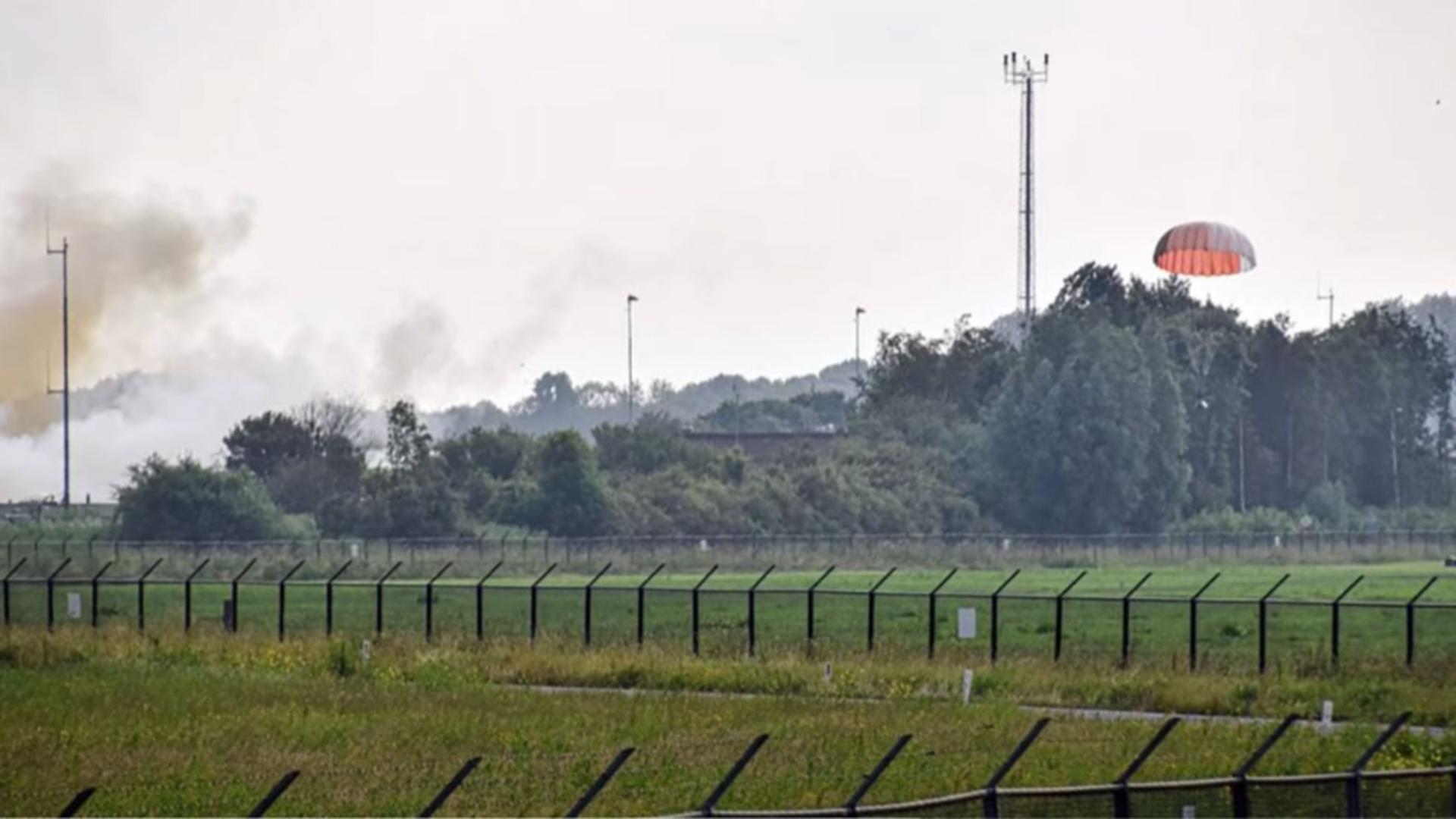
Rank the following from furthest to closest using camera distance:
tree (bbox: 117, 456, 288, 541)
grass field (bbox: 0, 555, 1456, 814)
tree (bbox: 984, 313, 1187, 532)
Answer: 1. tree (bbox: 984, 313, 1187, 532)
2. tree (bbox: 117, 456, 288, 541)
3. grass field (bbox: 0, 555, 1456, 814)

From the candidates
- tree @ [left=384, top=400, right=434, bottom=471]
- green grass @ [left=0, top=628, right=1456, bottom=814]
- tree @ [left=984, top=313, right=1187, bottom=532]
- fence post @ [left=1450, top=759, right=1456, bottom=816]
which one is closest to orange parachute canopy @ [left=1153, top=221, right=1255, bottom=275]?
tree @ [left=984, top=313, right=1187, bottom=532]

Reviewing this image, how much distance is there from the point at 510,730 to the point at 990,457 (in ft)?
321

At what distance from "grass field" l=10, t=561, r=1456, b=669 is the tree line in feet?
65.1

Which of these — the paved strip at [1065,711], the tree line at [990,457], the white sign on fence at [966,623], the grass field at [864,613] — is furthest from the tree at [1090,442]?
the paved strip at [1065,711]

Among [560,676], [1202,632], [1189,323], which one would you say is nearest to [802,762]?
[560,676]

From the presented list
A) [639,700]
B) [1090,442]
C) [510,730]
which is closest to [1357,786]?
[510,730]

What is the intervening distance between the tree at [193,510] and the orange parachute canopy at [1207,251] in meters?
43.3

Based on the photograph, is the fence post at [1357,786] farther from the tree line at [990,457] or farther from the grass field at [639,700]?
the tree line at [990,457]

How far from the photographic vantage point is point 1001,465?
130375 millimetres

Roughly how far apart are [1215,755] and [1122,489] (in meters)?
97.6

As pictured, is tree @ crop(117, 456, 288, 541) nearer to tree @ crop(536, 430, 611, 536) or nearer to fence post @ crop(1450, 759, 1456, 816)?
tree @ crop(536, 430, 611, 536)

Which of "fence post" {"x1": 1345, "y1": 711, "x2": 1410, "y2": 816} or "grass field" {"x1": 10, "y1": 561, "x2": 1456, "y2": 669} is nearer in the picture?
"fence post" {"x1": 1345, "y1": 711, "x2": 1410, "y2": 816}

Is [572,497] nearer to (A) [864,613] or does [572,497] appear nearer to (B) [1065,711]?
(A) [864,613]

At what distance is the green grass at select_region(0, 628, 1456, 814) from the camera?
2667 cm
